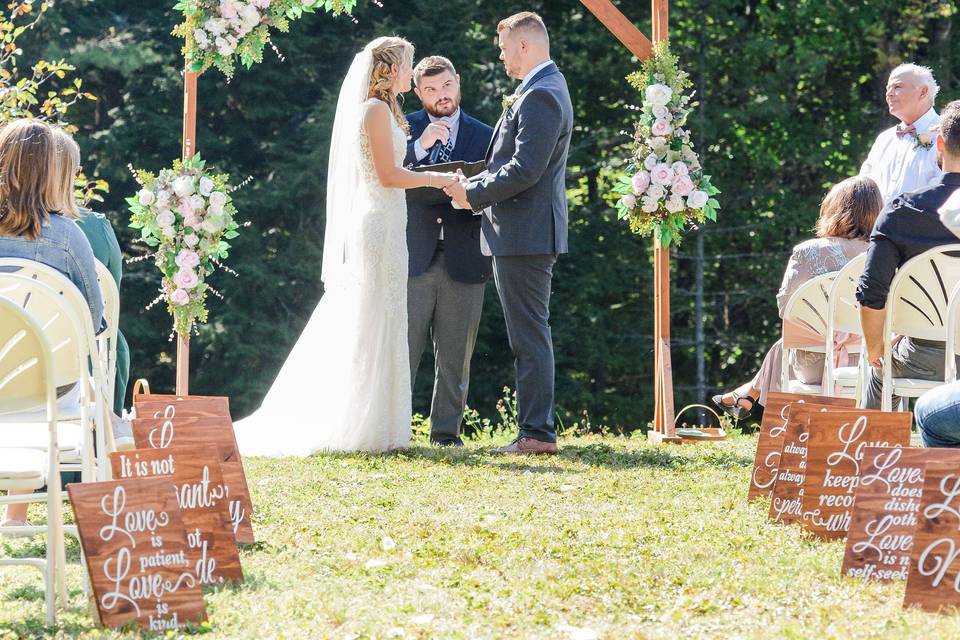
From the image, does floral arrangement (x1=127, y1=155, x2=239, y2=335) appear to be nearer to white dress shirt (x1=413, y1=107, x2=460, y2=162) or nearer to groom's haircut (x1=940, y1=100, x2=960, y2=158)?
white dress shirt (x1=413, y1=107, x2=460, y2=162)

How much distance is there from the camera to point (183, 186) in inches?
264

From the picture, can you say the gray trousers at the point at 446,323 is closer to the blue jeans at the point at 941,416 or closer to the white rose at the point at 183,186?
the white rose at the point at 183,186

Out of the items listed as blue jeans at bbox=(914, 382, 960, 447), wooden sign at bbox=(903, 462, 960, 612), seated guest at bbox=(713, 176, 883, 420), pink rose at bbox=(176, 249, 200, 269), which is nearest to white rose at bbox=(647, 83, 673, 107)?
seated guest at bbox=(713, 176, 883, 420)

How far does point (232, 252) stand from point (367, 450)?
10.2 metres

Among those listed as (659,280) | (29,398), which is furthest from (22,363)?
(659,280)

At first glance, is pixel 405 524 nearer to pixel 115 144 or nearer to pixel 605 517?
pixel 605 517

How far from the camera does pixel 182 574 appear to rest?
303 cm

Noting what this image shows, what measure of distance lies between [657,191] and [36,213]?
3.95 metres

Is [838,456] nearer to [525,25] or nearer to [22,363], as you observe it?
[22,363]

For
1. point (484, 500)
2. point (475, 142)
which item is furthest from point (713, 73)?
point (484, 500)

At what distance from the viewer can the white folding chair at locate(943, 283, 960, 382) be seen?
3.65m

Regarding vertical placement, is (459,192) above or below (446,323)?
above

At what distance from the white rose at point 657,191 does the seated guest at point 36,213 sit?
3827 millimetres

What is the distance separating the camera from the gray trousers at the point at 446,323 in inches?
261
